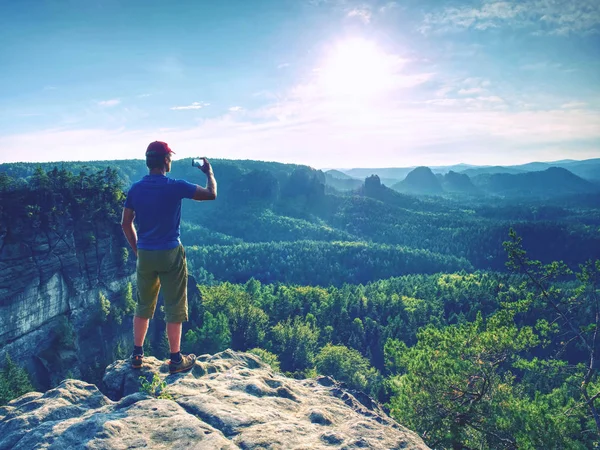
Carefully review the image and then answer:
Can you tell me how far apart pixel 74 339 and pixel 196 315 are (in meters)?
19.4

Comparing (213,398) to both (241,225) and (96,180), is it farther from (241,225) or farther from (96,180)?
(241,225)

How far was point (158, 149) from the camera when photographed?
7.73m

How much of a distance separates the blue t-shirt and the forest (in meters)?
12.3

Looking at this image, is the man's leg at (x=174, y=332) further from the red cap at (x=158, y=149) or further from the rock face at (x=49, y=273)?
the rock face at (x=49, y=273)

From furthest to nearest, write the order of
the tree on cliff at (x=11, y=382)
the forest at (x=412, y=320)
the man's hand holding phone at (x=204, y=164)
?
the tree on cliff at (x=11, y=382), the forest at (x=412, y=320), the man's hand holding phone at (x=204, y=164)

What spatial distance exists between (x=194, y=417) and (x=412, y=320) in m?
70.4

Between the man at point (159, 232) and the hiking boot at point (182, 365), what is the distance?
3.27 feet

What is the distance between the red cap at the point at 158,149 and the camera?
7711mm

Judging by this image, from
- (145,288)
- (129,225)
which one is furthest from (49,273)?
(145,288)

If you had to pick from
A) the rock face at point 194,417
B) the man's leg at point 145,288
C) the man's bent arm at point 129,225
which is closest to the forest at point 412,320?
the rock face at point 194,417

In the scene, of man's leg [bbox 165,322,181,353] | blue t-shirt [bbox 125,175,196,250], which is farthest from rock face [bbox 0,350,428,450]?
blue t-shirt [bbox 125,175,196,250]

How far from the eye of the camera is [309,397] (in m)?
10.2

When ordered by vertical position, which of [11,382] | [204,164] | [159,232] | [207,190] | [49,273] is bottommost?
[11,382]

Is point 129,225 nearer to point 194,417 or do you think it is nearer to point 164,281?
point 164,281
